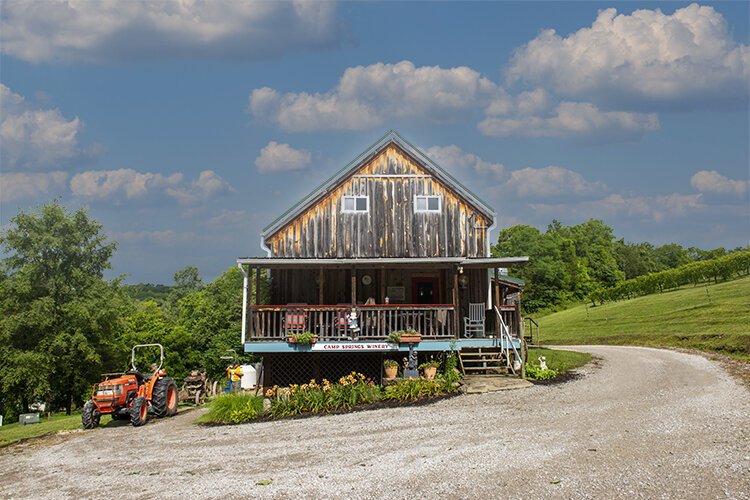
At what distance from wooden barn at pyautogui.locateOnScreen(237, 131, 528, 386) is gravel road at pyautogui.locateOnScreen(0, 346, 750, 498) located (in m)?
5.35

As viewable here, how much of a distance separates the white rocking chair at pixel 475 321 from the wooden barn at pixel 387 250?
0.04 m

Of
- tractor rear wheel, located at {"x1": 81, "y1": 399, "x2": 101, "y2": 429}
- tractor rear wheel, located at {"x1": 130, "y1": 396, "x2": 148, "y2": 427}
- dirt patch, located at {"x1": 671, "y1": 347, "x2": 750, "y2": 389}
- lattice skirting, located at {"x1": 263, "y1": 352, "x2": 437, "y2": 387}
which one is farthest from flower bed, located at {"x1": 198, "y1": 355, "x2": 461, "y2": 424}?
dirt patch, located at {"x1": 671, "y1": 347, "x2": 750, "y2": 389}

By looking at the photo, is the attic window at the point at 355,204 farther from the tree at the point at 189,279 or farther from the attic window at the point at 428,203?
the tree at the point at 189,279

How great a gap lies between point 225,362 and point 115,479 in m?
37.0

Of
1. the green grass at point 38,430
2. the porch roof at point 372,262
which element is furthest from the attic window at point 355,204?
the green grass at point 38,430

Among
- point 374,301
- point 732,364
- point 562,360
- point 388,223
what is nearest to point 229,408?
point 374,301

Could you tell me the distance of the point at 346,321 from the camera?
2133 centimetres

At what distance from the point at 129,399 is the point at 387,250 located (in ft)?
34.1

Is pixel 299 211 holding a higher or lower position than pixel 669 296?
higher

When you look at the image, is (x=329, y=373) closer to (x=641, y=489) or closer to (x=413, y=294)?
(x=413, y=294)

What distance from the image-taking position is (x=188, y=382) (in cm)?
2498

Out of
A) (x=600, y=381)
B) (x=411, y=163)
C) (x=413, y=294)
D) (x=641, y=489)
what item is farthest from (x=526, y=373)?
(x=641, y=489)

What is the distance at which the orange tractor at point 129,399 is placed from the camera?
17719 millimetres

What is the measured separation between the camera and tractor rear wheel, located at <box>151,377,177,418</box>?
19.0 metres
